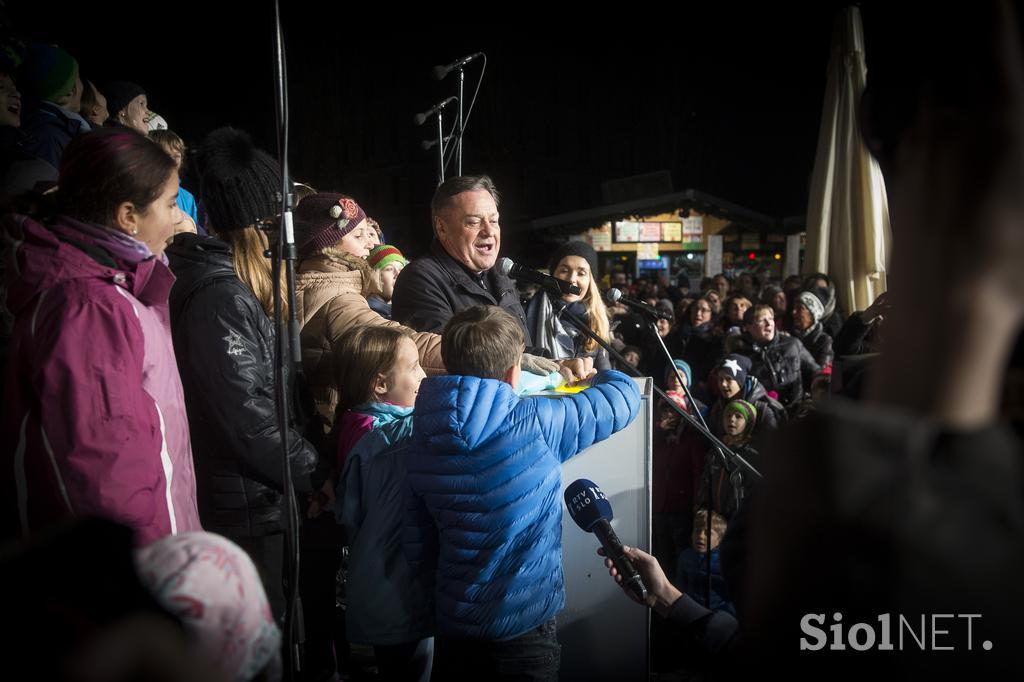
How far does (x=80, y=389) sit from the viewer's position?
1.36 metres

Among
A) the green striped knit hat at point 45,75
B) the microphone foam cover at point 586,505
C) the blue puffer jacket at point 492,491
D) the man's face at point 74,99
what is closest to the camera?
the microphone foam cover at point 586,505

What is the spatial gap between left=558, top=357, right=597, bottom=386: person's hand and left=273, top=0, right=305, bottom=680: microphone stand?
1.08 metres

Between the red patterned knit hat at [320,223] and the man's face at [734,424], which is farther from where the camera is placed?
the man's face at [734,424]

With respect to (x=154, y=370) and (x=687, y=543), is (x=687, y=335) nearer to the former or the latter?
(x=687, y=543)

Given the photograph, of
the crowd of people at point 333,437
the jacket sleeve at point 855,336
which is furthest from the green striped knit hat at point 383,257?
the jacket sleeve at point 855,336

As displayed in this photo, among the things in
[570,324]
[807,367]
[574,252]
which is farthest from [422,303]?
[807,367]

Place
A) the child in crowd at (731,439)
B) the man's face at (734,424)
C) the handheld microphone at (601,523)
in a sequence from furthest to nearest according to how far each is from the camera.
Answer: the man's face at (734,424) → the child in crowd at (731,439) → the handheld microphone at (601,523)

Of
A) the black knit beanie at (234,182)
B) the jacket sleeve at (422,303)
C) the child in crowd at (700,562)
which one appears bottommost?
the child in crowd at (700,562)

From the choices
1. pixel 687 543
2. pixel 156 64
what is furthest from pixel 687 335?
pixel 156 64

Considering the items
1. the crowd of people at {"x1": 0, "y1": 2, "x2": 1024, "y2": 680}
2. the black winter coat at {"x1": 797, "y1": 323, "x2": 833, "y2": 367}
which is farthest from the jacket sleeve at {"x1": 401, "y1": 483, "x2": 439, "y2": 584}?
the black winter coat at {"x1": 797, "y1": 323, "x2": 833, "y2": 367}

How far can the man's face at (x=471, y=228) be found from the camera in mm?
2764

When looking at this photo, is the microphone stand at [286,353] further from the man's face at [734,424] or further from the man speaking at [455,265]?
the man's face at [734,424]

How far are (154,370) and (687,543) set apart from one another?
10.3 feet

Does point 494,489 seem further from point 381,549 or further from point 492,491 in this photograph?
point 381,549
